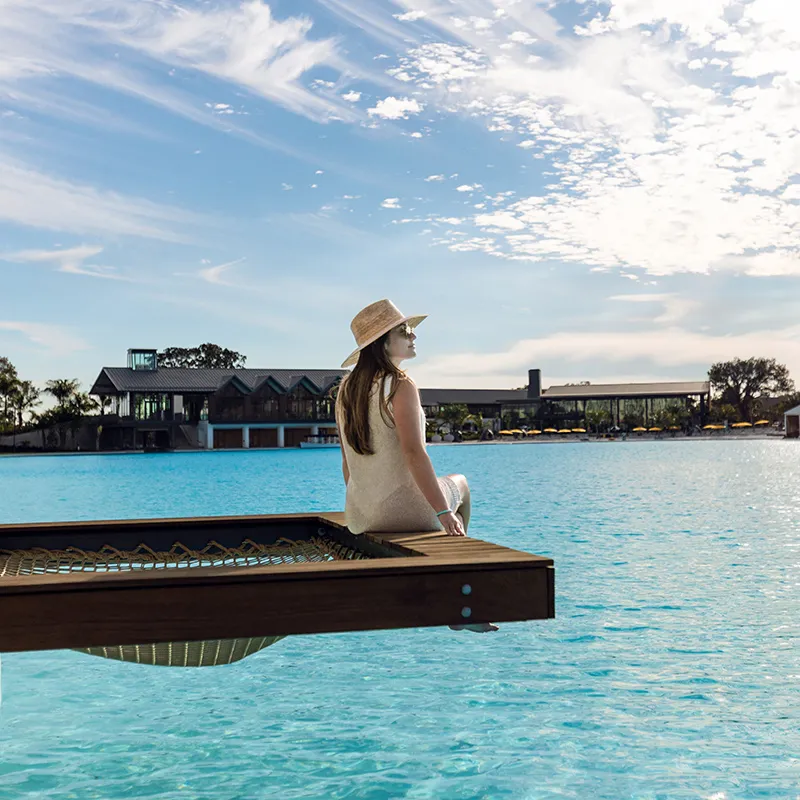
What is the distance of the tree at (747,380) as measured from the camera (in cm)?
8144

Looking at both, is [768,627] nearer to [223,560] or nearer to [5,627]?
[223,560]

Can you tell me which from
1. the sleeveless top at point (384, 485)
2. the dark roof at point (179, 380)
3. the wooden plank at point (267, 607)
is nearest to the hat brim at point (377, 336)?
the sleeveless top at point (384, 485)

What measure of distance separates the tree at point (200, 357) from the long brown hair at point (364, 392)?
225 feet

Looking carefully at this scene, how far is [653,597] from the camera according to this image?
8.09m

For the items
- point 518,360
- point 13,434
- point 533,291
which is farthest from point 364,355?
point 518,360

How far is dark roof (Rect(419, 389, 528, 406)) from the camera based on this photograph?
79.0 meters

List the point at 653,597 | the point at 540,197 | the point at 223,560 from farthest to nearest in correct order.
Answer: the point at 540,197 < the point at 653,597 < the point at 223,560

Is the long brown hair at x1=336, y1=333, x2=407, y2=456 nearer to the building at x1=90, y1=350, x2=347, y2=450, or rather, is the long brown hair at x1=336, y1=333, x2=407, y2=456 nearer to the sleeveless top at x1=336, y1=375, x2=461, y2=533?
the sleeveless top at x1=336, y1=375, x2=461, y2=533

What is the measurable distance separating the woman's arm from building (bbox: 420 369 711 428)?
226 feet

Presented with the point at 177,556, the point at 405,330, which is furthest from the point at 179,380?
the point at 405,330

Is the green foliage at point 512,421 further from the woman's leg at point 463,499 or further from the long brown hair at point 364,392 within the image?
the long brown hair at point 364,392

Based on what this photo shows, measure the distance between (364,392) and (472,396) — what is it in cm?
7727

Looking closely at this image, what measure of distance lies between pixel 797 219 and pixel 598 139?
16.7 m

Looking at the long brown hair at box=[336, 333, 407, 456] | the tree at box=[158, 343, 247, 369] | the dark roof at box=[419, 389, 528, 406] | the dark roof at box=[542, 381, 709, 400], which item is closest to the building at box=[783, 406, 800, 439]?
the dark roof at box=[542, 381, 709, 400]
